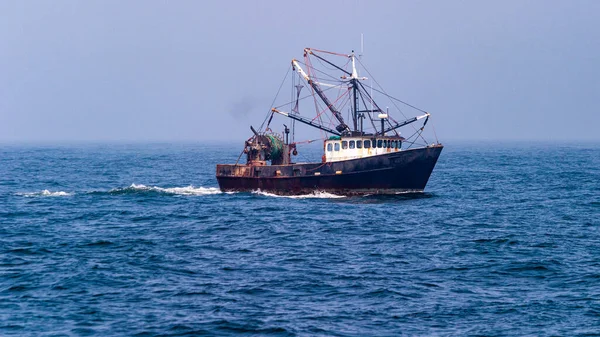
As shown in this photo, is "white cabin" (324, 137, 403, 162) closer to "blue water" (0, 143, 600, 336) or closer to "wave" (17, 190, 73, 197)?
"blue water" (0, 143, 600, 336)

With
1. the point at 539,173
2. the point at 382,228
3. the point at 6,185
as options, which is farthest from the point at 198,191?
the point at 539,173

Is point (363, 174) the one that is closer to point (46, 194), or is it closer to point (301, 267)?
point (301, 267)

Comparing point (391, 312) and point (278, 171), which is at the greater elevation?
point (278, 171)

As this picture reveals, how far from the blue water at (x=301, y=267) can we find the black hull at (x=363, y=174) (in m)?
1.03

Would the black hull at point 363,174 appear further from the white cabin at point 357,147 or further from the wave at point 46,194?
the wave at point 46,194

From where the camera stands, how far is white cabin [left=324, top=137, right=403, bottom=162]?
4884 cm

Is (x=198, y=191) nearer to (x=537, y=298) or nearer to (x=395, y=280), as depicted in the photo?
(x=395, y=280)

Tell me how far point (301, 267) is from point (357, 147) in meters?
23.8

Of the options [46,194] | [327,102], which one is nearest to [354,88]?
[327,102]

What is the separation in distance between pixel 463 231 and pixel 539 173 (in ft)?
158

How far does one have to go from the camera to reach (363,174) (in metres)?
47.2

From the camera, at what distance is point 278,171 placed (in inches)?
1981

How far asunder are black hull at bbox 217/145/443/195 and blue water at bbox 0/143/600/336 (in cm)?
103

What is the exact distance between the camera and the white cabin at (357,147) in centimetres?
4884
